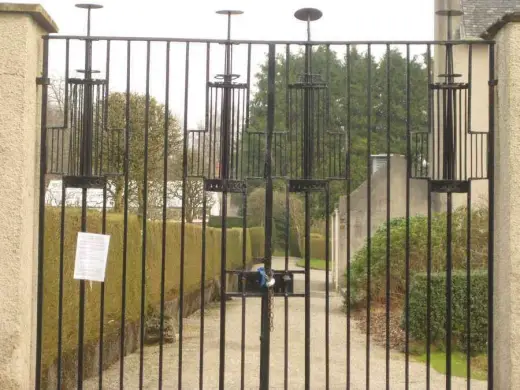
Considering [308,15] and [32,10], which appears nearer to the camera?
[32,10]

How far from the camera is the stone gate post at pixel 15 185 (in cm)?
444

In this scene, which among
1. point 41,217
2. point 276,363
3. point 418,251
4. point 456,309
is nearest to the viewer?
point 41,217

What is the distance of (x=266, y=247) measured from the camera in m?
4.91

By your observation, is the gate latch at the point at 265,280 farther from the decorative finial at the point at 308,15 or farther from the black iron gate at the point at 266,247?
the decorative finial at the point at 308,15

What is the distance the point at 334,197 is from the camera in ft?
108

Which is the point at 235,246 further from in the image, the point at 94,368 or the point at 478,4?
the point at 94,368

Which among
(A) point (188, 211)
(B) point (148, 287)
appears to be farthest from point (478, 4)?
(B) point (148, 287)

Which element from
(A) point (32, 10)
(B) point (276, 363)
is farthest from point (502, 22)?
(B) point (276, 363)

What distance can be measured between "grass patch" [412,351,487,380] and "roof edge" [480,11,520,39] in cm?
507

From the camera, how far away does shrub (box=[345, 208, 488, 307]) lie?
11829 mm

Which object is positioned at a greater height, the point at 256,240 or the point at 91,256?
the point at 91,256

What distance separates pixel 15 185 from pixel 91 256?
0.75 m

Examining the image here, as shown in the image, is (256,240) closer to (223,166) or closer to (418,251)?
(418,251)

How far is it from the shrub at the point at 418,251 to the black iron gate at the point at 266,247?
0.04 metres
